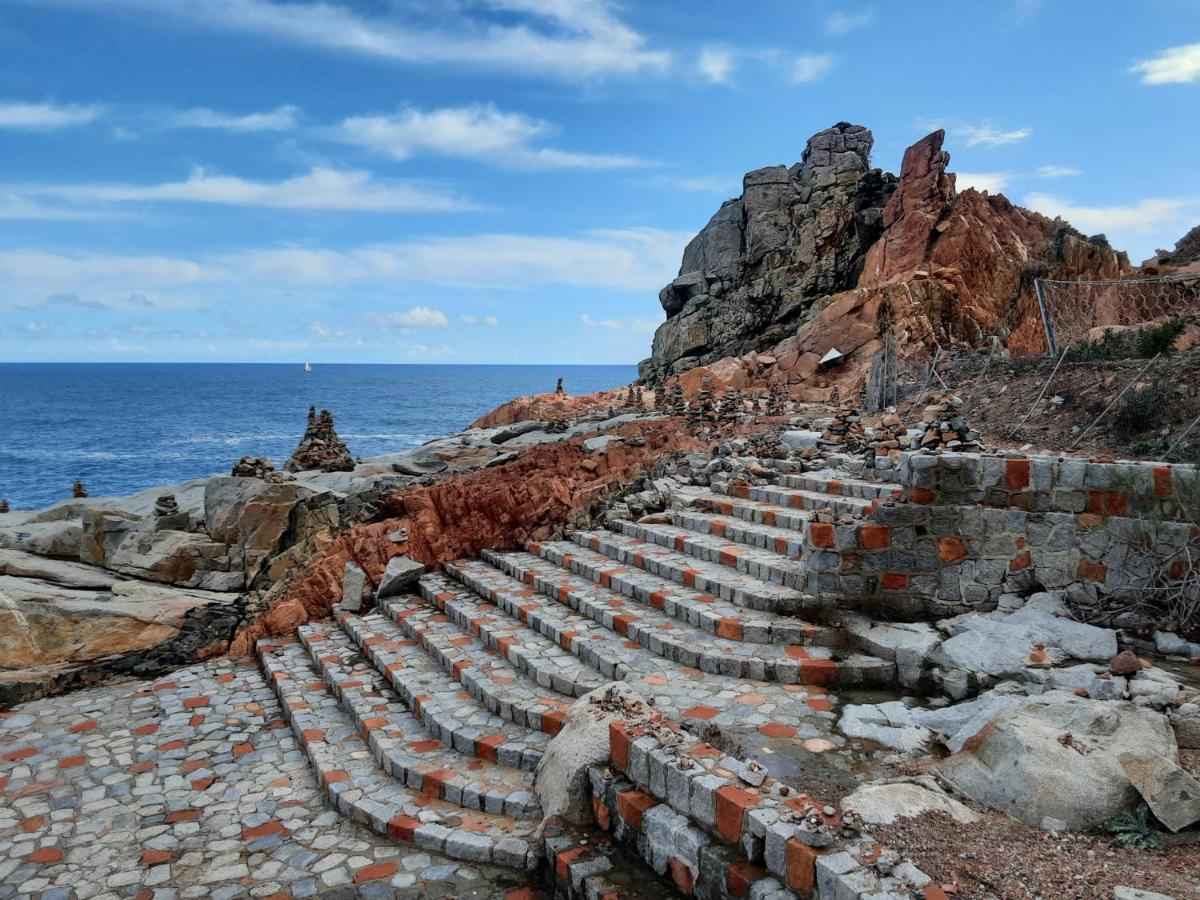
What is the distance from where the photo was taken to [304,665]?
8555 mm

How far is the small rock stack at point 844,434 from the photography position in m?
10.8

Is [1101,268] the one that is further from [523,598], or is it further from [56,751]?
[56,751]

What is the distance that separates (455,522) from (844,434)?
602cm

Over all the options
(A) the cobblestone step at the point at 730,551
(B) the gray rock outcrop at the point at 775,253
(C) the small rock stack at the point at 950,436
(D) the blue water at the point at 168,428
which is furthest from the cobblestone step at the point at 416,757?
(D) the blue water at the point at 168,428

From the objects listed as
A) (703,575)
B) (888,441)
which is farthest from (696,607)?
(888,441)

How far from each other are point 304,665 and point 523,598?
2666 millimetres

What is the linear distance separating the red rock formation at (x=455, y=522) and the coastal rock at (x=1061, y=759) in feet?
23.3

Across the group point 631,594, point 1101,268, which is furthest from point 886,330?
point 631,594

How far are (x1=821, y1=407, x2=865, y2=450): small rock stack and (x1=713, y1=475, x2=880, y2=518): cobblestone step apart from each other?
1399 mm

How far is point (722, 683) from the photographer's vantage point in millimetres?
5984

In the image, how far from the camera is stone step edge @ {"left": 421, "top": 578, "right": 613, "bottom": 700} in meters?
6.41

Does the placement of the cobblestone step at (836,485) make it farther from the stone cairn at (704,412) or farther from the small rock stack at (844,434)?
the stone cairn at (704,412)

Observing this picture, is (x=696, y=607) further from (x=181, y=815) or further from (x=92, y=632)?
(x=92, y=632)

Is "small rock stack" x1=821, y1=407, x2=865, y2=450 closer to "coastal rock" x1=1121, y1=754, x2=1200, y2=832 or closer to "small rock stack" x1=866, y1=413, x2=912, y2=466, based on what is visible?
"small rock stack" x1=866, y1=413, x2=912, y2=466
